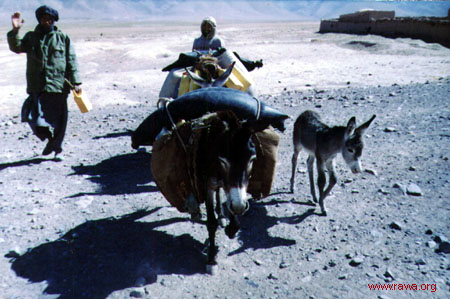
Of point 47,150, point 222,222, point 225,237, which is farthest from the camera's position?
point 47,150

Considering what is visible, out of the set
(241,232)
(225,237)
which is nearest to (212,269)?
(225,237)

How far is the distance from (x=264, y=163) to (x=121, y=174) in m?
3.28

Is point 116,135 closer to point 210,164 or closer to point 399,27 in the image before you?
point 210,164

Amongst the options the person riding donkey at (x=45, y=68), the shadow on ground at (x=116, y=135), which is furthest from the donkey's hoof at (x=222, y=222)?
the shadow on ground at (x=116, y=135)

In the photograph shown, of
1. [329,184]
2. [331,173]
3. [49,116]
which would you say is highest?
[49,116]

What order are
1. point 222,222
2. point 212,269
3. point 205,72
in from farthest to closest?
point 205,72
point 222,222
point 212,269

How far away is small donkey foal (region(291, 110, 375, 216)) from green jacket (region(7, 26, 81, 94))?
4327 millimetres

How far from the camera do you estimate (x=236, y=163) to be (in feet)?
10.6

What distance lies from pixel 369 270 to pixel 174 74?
4.29m

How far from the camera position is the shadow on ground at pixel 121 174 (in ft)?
19.9

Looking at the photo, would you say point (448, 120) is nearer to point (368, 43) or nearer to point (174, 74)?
point (174, 74)

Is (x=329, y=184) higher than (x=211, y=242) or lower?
higher

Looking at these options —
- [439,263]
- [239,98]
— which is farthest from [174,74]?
[439,263]

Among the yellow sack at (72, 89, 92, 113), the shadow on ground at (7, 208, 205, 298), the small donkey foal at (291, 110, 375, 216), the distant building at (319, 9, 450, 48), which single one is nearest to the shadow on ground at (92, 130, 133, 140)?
the yellow sack at (72, 89, 92, 113)
